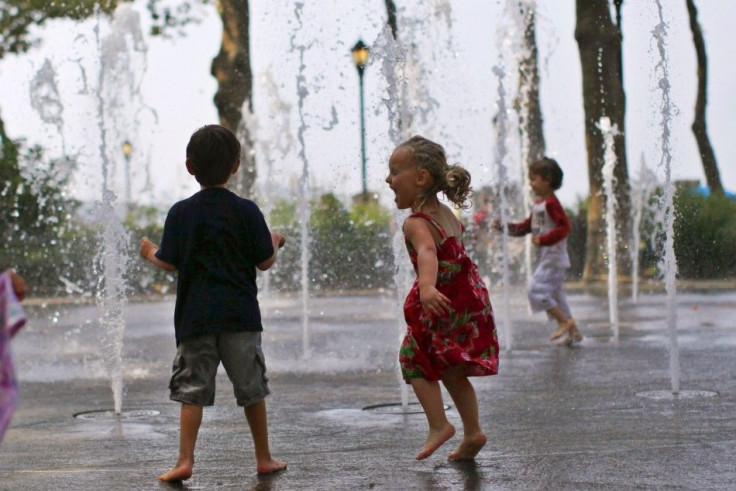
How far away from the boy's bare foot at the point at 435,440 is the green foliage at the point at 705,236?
1683cm

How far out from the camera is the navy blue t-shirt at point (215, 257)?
14.5ft

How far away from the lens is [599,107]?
2042 cm

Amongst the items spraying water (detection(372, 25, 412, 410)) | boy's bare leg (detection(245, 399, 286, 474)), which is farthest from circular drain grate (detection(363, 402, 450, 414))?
boy's bare leg (detection(245, 399, 286, 474))

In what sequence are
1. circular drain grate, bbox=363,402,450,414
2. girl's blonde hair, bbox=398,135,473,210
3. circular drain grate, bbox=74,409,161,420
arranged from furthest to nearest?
circular drain grate, bbox=74,409,161,420
circular drain grate, bbox=363,402,450,414
girl's blonde hair, bbox=398,135,473,210

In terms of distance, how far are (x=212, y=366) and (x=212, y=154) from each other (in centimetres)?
74

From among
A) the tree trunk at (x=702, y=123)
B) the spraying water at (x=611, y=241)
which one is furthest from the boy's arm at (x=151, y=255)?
the tree trunk at (x=702, y=123)

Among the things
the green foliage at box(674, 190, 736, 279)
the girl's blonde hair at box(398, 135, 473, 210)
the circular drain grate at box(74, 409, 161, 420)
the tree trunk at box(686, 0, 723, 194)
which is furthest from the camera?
the tree trunk at box(686, 0, 723, 194)

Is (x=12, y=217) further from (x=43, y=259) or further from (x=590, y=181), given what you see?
(x=590, y=181)

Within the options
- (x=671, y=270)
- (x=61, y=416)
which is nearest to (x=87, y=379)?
(x=61, y=416)

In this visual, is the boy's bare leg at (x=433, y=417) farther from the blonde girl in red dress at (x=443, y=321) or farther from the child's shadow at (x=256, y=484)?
the child's shadow at (x=256, y=484)

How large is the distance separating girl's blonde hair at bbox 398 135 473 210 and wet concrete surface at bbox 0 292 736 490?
976 mm

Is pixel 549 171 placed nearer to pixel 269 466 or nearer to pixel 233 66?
pixel 269 466

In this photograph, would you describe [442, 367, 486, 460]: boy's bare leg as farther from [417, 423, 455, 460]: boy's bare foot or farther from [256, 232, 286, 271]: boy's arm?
[256, 232, 286, 271]: boy's arm

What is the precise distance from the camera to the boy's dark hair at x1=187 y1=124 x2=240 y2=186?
452cm
